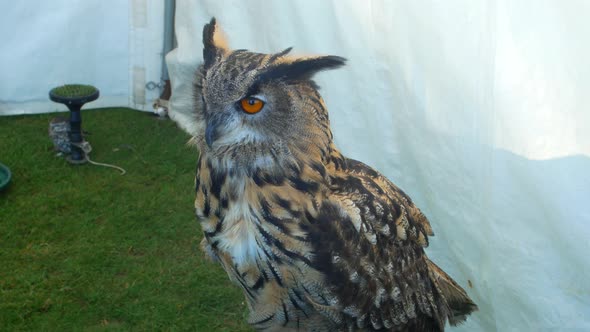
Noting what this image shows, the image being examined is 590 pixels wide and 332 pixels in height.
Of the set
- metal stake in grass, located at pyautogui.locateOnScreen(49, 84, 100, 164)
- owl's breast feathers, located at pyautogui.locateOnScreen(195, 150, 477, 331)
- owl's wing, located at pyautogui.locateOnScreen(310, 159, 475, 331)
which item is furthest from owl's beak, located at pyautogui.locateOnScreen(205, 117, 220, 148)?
metal stake in grass, located at pyautogui.locateOnScreen(49, 84, 100, 164)

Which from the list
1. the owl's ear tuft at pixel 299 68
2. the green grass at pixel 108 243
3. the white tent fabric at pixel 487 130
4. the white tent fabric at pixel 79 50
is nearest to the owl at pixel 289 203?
the owl's ear tuft at pixel 299 68

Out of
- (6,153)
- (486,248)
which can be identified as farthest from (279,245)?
(6,153)

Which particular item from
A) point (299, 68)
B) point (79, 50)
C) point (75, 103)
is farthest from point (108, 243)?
point (79, 50)

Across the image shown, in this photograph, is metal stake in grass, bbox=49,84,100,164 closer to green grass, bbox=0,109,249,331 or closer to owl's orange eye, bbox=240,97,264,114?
green grass, bbox=0,109,249,331

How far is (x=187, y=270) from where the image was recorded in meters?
3.21

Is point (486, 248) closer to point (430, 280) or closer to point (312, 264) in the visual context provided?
point (430, 280)

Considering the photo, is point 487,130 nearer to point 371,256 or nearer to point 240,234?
point 371,256

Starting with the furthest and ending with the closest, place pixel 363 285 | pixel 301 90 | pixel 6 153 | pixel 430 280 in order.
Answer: pixel 6 153 → pixel 430 280 → pixel 363 285 → pixel 301 90

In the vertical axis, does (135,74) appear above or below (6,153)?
above

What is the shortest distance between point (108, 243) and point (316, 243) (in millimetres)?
1890

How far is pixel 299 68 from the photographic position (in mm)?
1745

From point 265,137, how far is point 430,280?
2.68 feet

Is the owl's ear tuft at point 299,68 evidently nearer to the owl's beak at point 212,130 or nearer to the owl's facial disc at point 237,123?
the owl's facial disc at point 237,123

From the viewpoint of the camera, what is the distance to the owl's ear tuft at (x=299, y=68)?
1711 millimetres
